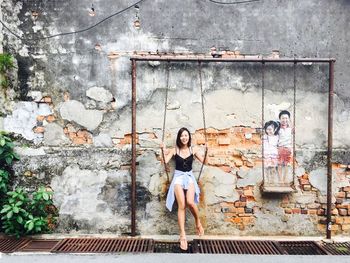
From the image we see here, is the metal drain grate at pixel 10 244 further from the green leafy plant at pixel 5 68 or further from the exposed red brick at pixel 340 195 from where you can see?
the exposed red brick at pixel 340 195

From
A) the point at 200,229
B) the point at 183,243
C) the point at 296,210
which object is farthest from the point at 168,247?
the point at 296,210

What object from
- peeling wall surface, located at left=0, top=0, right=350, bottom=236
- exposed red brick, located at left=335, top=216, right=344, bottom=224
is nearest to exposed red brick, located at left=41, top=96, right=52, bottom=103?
peeling wall surface, located at left=0, top=0, right=350, bottom=236

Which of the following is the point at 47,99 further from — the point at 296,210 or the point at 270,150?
the point at 296,210

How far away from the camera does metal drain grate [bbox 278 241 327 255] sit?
4672 millimetres

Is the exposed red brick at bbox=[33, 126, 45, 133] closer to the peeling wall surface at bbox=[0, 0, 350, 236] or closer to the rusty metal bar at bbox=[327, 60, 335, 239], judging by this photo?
the peeling wall surface at bbox=[0, 0, 350, 236]

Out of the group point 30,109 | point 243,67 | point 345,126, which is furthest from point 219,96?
point 30,109

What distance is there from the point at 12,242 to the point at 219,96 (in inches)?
125

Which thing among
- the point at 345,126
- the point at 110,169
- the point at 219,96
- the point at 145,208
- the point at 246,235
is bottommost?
the point at 246,235

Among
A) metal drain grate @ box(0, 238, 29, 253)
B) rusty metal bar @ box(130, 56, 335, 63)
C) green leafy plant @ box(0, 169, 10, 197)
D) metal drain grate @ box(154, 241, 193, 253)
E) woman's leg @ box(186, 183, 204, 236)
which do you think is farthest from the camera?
rusty metal bar @ box(130, 56, 335, 63)

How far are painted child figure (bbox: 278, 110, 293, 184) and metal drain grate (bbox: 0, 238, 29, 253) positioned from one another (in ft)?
11.0

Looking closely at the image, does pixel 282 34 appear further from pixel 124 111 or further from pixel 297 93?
pixel 124 111

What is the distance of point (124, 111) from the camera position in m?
5.19

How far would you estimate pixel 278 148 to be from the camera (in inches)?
205

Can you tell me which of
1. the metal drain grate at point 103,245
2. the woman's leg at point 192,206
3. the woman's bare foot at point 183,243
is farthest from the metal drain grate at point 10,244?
the woman's leg at point 192,206
